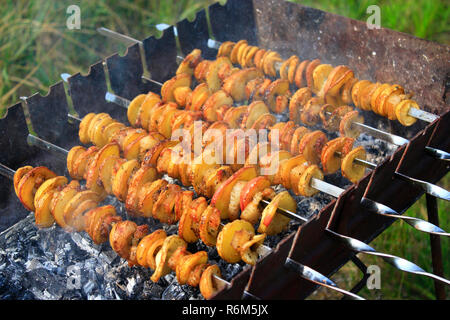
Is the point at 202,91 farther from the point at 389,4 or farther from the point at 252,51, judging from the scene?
the point at 389,4

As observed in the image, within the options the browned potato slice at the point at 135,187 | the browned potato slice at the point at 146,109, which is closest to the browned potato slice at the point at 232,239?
the browned potato slice at the point at 135,187

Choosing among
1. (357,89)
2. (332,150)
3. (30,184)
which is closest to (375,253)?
(332,150)

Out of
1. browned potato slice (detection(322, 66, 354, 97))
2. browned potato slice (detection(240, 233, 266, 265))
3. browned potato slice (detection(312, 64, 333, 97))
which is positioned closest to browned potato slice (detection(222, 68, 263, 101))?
browned potato slice (detection(312, 64, 333, 97))

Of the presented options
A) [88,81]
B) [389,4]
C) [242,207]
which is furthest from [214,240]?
[389,4]

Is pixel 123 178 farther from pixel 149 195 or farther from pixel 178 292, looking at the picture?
pixel 178 292

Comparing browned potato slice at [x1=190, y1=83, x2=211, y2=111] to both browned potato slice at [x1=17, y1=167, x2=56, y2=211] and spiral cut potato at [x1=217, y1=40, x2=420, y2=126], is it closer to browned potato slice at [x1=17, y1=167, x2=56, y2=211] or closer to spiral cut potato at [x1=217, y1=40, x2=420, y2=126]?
spiral cut potato at [x1=217, y1=40, x2=420, y2=126]

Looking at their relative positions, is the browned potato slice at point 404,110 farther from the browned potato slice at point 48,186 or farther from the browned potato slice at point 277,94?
the browned potato slice at point 48,186
